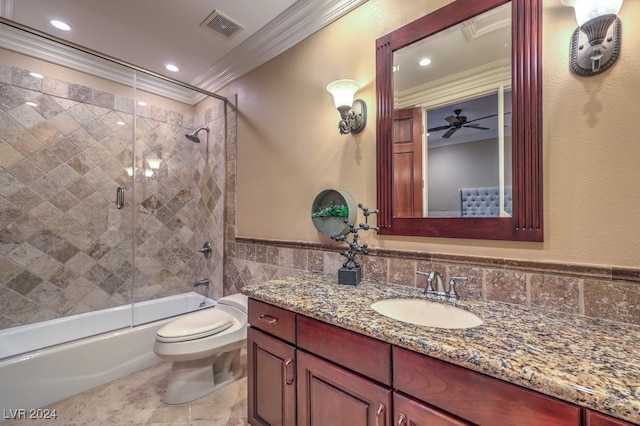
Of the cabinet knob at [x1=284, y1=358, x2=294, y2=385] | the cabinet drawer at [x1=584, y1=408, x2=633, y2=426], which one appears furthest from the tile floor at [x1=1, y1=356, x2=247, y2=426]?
the cabinet drawer at [x1=584, y1=408, x2=633, y2=426]

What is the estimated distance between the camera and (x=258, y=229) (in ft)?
7.70

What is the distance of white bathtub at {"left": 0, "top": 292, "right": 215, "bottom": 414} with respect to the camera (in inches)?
66.7

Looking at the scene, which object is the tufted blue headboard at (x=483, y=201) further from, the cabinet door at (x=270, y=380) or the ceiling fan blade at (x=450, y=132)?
the cabinet door at (x=270, y=380)

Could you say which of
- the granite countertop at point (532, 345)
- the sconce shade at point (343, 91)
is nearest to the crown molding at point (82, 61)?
the sconce shade at point (343, 91)

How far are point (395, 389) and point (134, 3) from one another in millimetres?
2656

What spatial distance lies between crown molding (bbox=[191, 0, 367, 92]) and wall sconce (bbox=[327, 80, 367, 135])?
53 centimetres

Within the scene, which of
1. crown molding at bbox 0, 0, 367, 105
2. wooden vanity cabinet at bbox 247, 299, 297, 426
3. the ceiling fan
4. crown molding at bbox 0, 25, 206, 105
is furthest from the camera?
crown molding at bbox 0, 25, 206, 105

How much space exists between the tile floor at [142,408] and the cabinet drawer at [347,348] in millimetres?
932

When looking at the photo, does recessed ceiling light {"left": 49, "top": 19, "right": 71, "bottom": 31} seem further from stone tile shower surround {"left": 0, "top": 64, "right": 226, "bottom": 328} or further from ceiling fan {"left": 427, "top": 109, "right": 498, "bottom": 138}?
ceiling fan {"left": 427, "top": 109, "right": 498, "bottom": 138}

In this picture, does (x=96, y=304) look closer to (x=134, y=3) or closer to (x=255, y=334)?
(x=255, y=334)

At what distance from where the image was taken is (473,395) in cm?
73

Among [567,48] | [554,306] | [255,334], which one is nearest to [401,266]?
[554,306]

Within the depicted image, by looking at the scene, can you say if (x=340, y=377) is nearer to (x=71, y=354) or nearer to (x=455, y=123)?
(x=455, y=123)

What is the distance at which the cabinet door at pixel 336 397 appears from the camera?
0.92m
